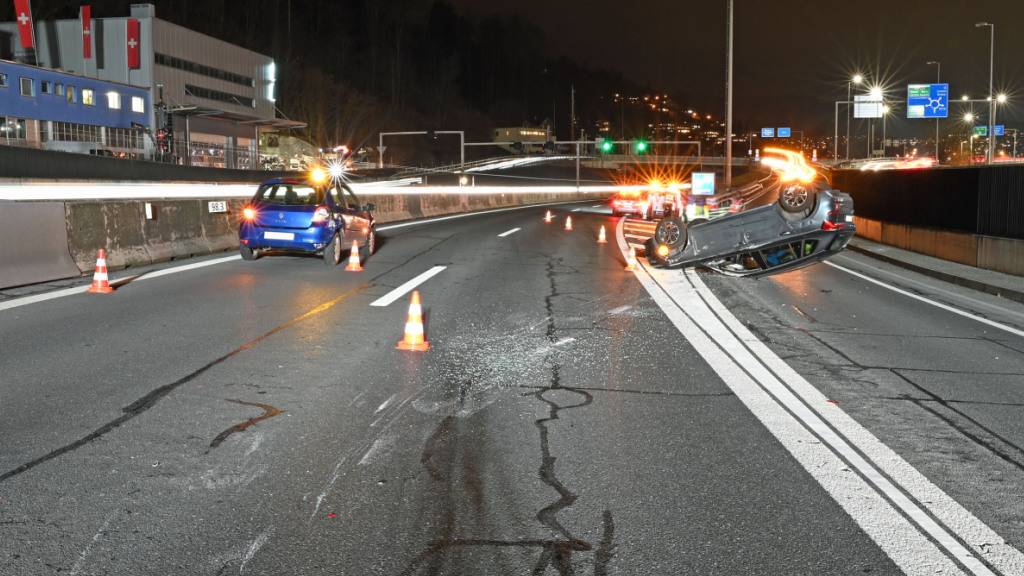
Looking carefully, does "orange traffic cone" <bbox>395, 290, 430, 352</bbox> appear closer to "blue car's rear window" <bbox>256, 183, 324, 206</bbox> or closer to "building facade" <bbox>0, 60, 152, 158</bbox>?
"blue car's rear window" <bbox>256, 183, 324, 206</bbox>

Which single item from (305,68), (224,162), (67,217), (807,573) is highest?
(305,68)

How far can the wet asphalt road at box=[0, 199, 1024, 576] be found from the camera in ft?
12.9

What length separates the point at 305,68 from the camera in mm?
108625

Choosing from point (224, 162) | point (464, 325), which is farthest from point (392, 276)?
point (224, 162)

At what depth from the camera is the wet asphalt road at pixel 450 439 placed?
12.9ft

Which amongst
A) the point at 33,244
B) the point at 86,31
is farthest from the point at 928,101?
the point at 33,244

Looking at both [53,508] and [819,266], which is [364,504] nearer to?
[53,508]

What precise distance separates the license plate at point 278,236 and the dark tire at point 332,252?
614 millimetres

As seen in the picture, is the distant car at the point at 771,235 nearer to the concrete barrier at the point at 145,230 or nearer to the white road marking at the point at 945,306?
the white road marking at the point at 945,306

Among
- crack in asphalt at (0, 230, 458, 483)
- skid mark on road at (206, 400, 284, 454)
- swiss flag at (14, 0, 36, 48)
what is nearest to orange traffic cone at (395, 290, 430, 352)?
crack in asphalt at (0, 230, 458, 483)

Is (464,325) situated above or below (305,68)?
below

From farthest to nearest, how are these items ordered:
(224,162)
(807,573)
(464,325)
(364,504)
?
(224,162) < (464,325) < (364,504) < (807,573)

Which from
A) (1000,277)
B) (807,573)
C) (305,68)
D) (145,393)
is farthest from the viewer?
(305,68)

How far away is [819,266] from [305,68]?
3908 inches
